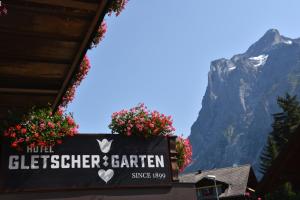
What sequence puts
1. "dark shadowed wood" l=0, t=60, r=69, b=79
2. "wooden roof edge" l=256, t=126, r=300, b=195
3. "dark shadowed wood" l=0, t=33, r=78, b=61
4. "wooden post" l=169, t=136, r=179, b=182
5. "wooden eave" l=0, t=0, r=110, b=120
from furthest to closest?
"wooden post" l=169, t=136, r=179, b=182 → "dark shadowed wood" l=0, t=60, r=69, b=79 → "dark shadowed wood" l=0, t=33, r=78, b=61 → "wooden eave" l=0, t=0, r=110, b=120 → "wooden roof edge" l=256, t=126, r=300, b=195

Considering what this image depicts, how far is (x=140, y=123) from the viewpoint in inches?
385

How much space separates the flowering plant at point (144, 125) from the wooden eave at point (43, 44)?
1.52m

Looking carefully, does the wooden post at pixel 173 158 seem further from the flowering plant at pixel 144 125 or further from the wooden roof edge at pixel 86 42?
the wooden roof edge at pixel 86 42

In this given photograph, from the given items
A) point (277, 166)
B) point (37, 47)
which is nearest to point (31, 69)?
point (37, 47)

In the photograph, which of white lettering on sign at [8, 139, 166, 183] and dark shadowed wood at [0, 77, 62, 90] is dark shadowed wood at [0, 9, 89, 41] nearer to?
dark shadowed wood at [0, 77, 62, 90]

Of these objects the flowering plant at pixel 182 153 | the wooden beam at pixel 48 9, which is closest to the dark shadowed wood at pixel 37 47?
the wooden beam at pixel 48 9

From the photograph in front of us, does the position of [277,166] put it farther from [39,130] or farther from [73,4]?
[39,130]

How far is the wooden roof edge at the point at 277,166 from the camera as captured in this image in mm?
5042

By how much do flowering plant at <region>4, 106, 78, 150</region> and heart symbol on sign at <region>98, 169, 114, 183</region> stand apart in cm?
104

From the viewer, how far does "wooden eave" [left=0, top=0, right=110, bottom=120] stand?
19.9 ft

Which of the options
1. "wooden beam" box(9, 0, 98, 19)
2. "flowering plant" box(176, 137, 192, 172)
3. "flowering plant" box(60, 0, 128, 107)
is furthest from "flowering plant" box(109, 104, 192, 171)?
"wooden beam" box(9, 0, 98, 19)

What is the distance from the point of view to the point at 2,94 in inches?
351

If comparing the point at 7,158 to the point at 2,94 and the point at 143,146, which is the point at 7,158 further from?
the point at 143,146

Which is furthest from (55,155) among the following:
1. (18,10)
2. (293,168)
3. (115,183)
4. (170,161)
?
(293,168)
